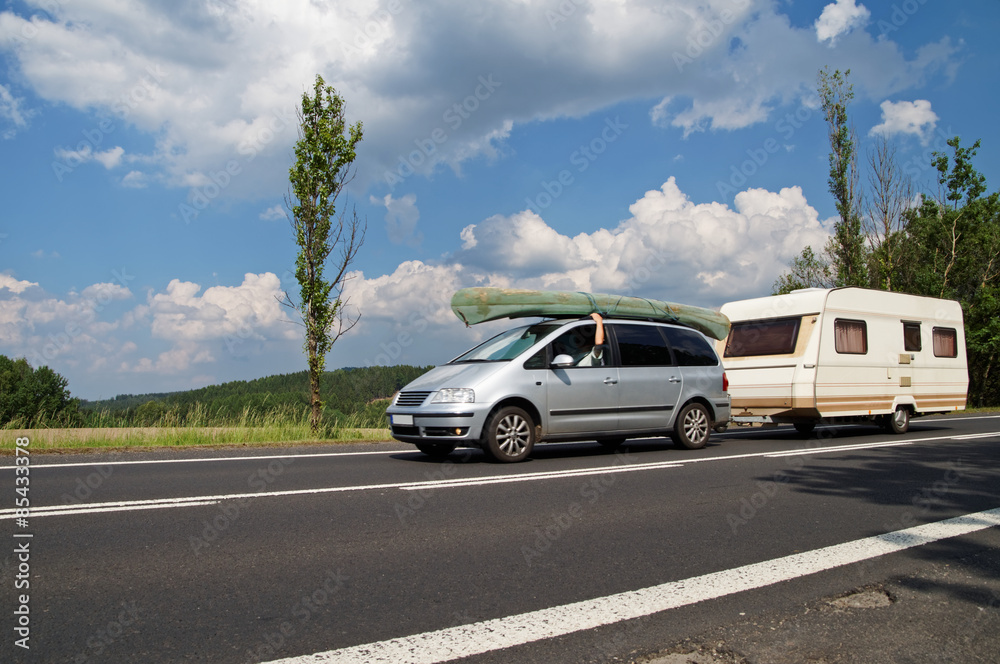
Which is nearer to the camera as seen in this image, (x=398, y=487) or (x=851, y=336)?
(x=398, y=487)

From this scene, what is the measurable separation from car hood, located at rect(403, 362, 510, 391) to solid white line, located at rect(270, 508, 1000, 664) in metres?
5.15

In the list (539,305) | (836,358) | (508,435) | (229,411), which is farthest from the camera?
(229,411)

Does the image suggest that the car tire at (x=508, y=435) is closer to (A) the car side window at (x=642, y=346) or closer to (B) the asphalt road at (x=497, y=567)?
(B) the asphalt road at (x=497, y=567)

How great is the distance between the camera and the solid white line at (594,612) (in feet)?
9.36

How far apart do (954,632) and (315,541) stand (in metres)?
3.62

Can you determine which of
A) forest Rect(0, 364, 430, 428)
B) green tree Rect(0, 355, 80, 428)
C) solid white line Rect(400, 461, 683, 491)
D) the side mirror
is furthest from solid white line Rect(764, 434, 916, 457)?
green tree Rect(0, 355, 80, 428)

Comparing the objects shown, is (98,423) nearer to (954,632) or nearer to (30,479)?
(30,479)

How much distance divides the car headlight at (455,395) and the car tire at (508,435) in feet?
1.30

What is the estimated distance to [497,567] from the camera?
4.14m

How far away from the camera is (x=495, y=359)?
966 cm

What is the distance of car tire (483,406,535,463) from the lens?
29.2ft

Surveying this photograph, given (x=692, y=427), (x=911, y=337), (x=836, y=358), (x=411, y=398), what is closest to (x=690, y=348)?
(x=692, y=427)

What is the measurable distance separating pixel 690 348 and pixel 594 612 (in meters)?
8.69

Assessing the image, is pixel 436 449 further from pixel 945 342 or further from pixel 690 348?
pixel 945 342
